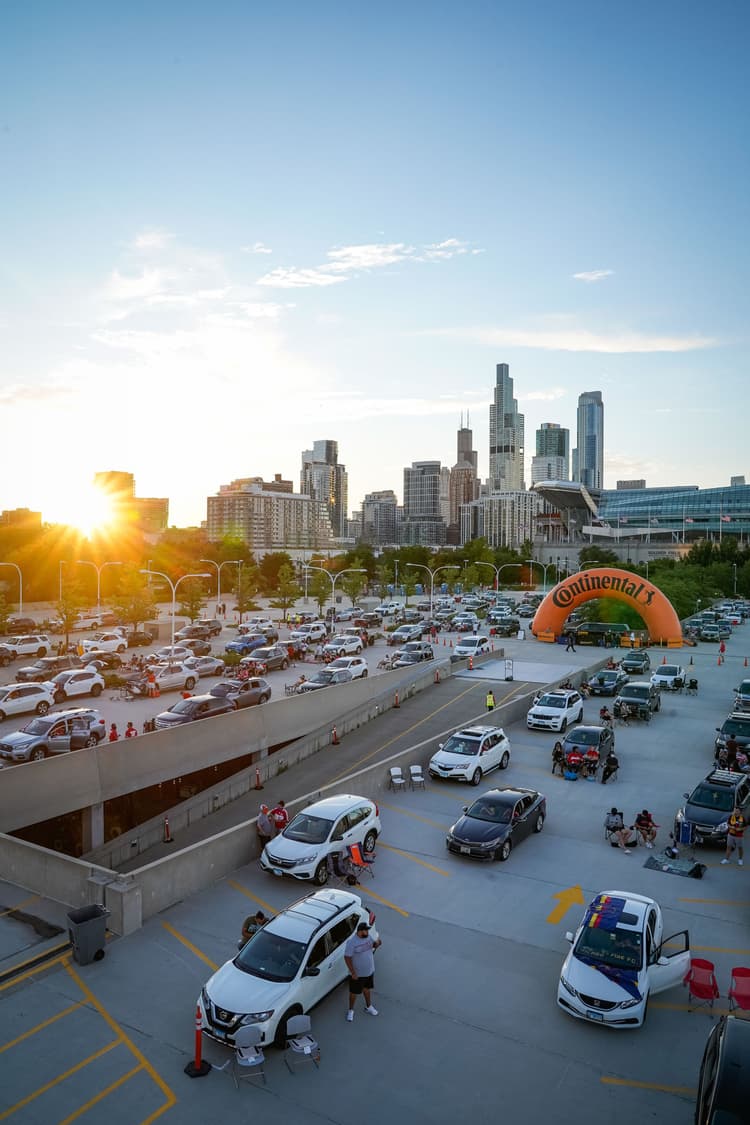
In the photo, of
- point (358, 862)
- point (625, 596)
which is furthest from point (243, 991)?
point (625, 596)

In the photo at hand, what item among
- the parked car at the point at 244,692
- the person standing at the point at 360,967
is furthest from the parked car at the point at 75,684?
the person standing at the point at 360,967

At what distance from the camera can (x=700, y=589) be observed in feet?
298

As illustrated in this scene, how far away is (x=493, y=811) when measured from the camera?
17.7 metres

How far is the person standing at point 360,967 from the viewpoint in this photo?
10734mm

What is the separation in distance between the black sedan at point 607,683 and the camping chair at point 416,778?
56.0 ft

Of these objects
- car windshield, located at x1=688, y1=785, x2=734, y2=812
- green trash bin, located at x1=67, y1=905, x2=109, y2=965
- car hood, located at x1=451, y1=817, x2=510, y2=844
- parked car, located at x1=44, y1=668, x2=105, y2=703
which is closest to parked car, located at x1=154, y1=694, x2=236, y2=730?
parked car, located at x1=44, y1=668, x2=105, y2=703

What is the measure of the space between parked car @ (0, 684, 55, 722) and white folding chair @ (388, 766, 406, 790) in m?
19.0

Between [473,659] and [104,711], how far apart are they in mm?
20846

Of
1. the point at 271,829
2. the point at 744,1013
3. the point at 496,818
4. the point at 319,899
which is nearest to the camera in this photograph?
the point at 744,1013

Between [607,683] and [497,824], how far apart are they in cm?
2189

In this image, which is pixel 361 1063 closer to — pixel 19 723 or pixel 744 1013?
pixel 744 1013

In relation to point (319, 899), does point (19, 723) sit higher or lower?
lower

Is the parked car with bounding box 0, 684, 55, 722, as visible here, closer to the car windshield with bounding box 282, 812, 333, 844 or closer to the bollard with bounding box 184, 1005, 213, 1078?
the car windshield with bounding box 282, 812, 333, 844

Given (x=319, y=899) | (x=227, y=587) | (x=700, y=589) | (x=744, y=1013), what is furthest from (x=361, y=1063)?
(x=227, y=587)
